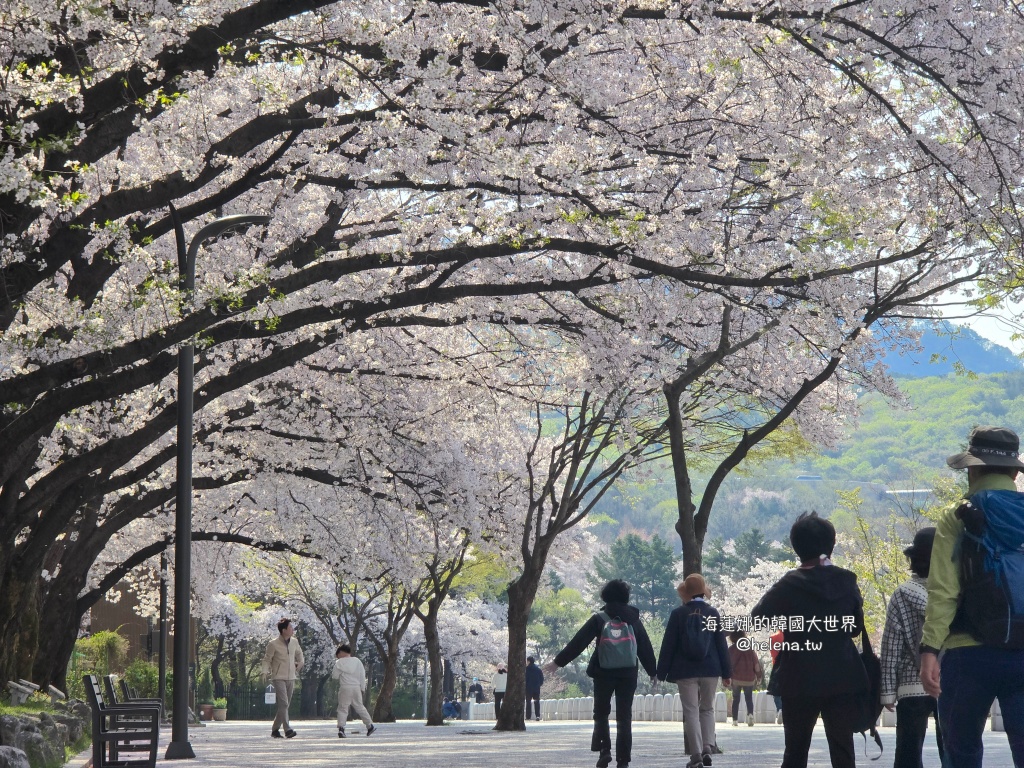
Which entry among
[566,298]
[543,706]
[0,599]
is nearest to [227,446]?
[0,599]

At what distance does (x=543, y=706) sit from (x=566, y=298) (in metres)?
34.7

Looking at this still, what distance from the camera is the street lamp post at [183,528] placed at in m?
13.1

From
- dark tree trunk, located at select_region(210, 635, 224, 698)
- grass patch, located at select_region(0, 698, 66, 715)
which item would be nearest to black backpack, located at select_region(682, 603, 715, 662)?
grass patch, located at select_region(0, 698, 66, 715)

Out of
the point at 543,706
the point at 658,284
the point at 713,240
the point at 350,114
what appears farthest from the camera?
the point at 543,706

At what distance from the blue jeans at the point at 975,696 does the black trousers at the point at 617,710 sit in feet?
19.8

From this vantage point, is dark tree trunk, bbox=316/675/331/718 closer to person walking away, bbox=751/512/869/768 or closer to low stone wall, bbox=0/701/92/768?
low stone wall, bbox=0/701/92/768

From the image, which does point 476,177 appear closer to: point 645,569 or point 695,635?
point 695,635

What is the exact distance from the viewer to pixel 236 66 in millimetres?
9406

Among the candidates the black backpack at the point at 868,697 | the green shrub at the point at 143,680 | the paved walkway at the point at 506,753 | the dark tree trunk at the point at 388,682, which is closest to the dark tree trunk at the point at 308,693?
the dark tree trunk at the point at 388,682

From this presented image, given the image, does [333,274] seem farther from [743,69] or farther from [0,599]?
[0,599]

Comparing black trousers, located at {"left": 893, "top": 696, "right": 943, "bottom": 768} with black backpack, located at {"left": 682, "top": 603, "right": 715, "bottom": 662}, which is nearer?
black trousers, located at {"left": 893, "top": 696, "right": 943, "bottom": 768}

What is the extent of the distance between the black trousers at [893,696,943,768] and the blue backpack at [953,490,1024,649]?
7.81 feet

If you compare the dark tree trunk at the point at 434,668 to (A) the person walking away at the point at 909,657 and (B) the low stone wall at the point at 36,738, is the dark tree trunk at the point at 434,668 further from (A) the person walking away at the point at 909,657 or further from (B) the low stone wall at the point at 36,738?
(A) the person walking away at the point at 909,657

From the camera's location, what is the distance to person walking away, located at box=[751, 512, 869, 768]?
20.4 ft
